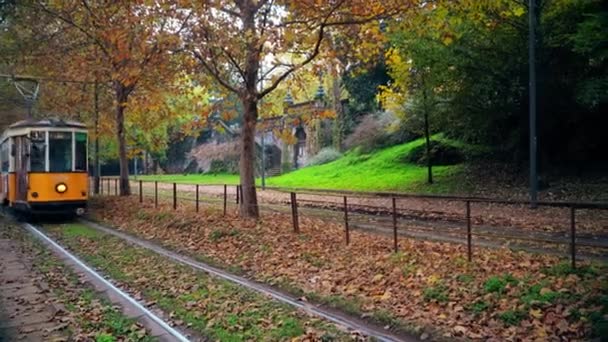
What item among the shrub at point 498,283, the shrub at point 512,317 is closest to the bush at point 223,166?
the shrub at point 498,283

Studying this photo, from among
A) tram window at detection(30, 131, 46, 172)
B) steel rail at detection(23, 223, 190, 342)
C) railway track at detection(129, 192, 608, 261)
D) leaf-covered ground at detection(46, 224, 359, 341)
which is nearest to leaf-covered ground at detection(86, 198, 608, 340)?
railway track at detection(129, 192, 608, 261)

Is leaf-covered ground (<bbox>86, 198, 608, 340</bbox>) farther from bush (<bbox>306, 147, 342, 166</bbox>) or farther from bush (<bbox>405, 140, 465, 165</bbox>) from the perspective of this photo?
bush (<bbox>306, 147, 342, 166</bbox>)

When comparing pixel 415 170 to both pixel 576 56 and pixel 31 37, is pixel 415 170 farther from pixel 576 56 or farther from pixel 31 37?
pixel 31 37

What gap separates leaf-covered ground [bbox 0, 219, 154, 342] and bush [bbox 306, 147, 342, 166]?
30544 mm

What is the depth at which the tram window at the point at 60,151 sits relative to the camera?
682 inches

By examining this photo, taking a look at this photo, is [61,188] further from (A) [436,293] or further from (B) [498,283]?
(B) [498,283]

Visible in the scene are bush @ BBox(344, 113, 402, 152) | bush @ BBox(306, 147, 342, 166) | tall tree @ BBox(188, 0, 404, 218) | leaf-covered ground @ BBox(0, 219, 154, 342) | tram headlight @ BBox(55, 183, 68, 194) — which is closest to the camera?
leaf-covered ground @ BBox(0, 219, 154, 342)

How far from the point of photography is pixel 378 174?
29344mm

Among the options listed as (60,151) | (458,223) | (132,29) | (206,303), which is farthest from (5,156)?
(458,223)

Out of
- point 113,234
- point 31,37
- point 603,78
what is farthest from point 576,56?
point 31,37

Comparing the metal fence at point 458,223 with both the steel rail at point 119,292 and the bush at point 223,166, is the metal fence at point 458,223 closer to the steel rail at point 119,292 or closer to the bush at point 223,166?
the steel rail at point 119,292

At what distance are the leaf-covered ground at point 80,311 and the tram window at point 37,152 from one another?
6826mm

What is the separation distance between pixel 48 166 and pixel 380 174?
58.3ft

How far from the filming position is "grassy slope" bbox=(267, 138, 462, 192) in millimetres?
24562
